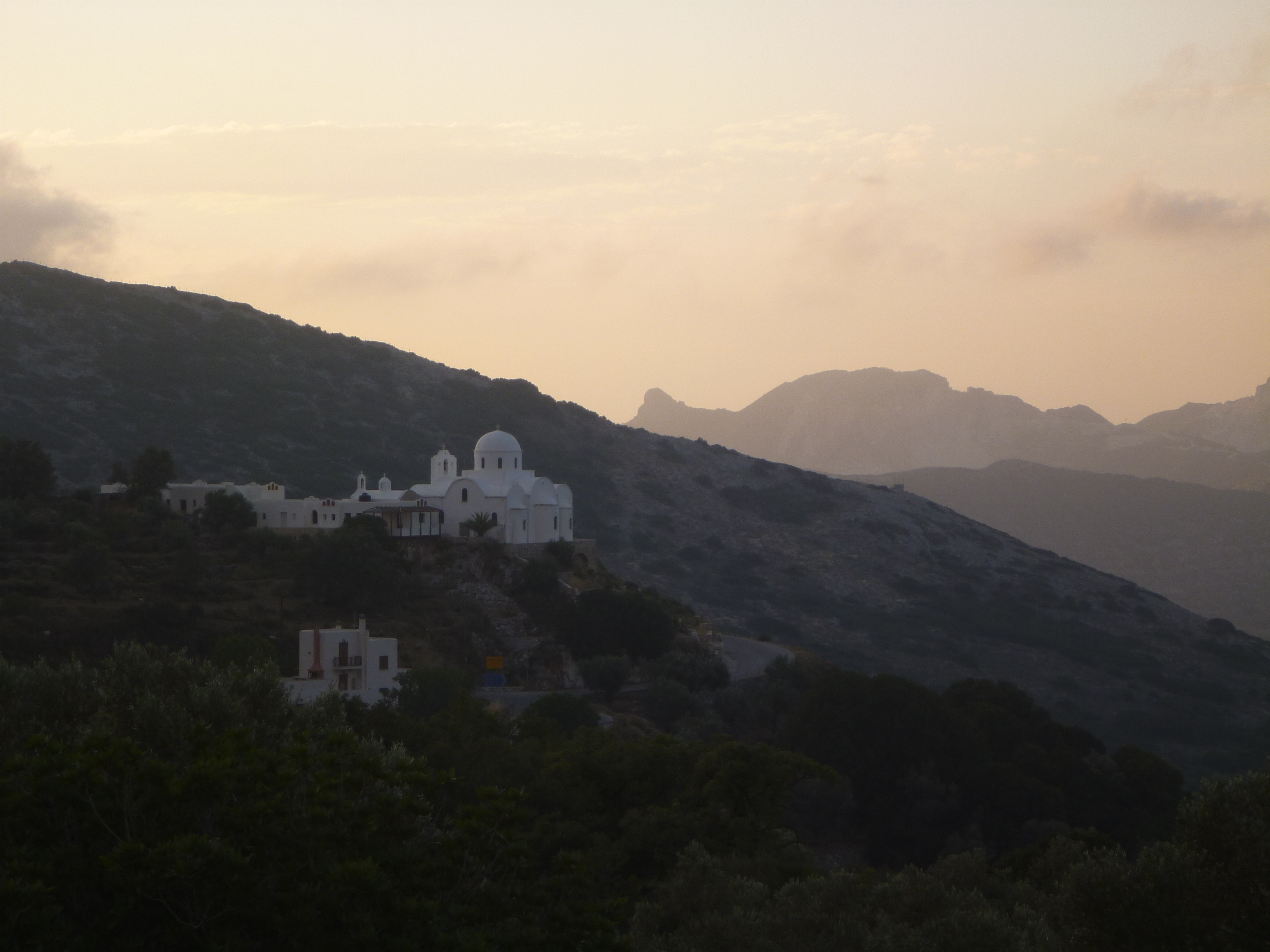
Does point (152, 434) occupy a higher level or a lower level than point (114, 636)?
higher

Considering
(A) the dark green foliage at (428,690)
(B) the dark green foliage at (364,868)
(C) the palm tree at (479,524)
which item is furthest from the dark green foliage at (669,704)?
(B) the dark green foliage at (364,868)

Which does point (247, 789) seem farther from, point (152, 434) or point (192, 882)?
point (152, 434)

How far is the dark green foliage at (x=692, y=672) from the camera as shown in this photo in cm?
5172

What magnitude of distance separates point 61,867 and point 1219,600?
152032 millimetres

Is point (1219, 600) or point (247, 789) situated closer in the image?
point (247, 789)

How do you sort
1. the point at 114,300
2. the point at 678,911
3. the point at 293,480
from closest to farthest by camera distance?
the point at 678,911
the point at 293,480
the point at 114,300

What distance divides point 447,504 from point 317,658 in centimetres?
1581

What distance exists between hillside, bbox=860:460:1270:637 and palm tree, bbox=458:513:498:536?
349ft

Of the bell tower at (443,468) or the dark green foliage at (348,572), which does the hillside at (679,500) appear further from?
the dark green foliage at (348,572)

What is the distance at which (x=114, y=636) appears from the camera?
45.6 metres

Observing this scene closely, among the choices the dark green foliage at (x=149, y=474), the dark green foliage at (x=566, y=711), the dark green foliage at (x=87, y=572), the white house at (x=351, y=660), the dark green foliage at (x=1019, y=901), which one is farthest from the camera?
the dark green foliage at (x=149, y=474)

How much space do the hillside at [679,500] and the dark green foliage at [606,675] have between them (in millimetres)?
29316

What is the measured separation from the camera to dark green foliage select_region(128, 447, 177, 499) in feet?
191

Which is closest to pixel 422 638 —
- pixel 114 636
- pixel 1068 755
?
pixel 114 636
